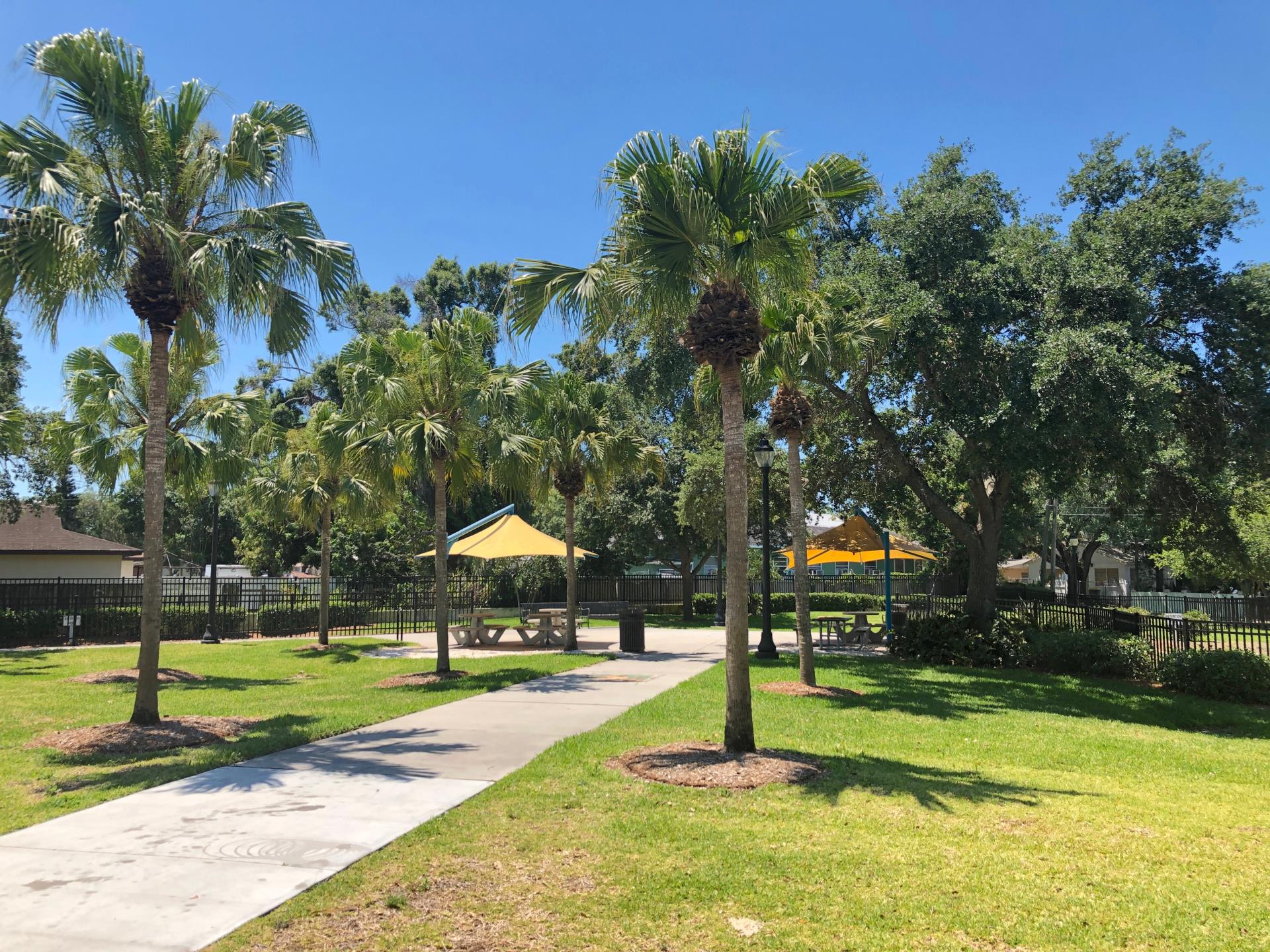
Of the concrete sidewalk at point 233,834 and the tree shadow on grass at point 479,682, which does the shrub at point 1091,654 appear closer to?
the tree shadow on grass at point 479,682

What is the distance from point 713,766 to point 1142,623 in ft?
44.1

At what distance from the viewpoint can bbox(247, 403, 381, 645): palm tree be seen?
21.1 m

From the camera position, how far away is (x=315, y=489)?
21.1 m

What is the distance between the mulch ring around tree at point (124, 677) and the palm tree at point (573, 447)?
8.23 m

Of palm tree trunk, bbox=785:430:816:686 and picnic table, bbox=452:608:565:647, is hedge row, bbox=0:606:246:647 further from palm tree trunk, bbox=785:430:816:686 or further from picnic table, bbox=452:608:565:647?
palm tree trunk, bbox=785:430:816:686

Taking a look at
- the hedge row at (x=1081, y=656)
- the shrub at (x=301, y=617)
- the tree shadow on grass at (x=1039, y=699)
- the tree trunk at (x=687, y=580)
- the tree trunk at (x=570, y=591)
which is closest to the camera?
the tree shadow on grass at (x=1039, y=699)

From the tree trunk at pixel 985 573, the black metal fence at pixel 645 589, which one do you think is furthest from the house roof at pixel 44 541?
the tree trunk at pixel 985 573

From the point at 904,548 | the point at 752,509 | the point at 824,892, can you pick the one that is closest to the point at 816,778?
the point at 824,892

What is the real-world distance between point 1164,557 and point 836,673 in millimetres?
29348

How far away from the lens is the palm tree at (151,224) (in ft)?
30.8

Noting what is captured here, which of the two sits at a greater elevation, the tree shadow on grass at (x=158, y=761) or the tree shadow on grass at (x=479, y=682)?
the tree shadow on grass at (x=158, y=761)

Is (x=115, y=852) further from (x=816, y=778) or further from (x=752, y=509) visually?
(x=752, y=509)

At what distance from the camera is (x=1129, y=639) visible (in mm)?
16734

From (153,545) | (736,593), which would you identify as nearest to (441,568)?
(153,545)
